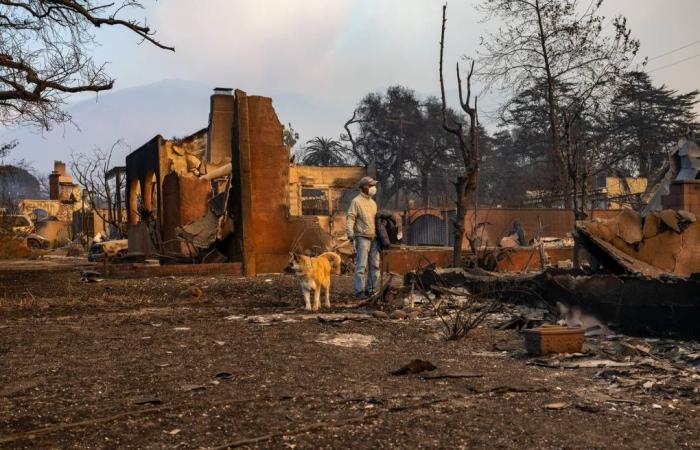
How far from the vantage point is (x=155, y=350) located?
23.3ft

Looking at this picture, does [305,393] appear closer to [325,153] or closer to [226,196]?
[226,196]

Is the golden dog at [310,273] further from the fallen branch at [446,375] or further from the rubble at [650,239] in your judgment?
the fallen branch at [446,375]

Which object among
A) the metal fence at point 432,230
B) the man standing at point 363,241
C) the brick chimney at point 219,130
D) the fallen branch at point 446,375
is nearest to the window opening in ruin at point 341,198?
the metal fence at point 432,230

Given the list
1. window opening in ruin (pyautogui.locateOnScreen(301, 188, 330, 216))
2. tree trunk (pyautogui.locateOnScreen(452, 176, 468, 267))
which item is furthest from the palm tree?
tree trunk (pyautogui.locateOnScreen(452, 176, 468, 267))

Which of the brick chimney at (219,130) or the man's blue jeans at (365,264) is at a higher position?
the brick chimney at (219,130)

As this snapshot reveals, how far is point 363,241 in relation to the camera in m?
11.6

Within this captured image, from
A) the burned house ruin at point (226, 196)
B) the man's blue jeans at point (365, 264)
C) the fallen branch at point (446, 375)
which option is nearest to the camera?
the fallen branch at point (446, 375)

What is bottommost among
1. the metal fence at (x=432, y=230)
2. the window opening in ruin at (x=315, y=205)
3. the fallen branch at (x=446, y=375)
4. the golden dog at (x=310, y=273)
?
the fallen branch at (x=446, y=375)

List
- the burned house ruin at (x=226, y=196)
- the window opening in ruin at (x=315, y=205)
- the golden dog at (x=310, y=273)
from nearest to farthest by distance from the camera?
the golden dog at (x=310, y=273), the burned house ruin at (x=226, y=196), the window opening in ruin at (x=315, y=205)

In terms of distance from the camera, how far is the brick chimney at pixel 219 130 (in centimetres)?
2375

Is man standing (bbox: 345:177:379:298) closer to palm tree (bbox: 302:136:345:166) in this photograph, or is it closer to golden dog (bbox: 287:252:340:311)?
golden dog (bbox: 287:252:340:311)

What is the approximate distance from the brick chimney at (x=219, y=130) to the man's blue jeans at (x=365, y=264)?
12.4 meters

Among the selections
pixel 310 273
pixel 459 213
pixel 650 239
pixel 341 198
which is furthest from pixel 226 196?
pixel 341 198

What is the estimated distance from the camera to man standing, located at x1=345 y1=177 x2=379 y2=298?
11.6m
